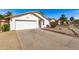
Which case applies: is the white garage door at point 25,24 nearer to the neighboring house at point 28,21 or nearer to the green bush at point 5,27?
the neighboring house at point 28,21

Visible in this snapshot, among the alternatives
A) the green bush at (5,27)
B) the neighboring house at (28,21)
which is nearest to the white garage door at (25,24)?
the neighboring house at (28,21)

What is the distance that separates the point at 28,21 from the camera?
2.36 meters

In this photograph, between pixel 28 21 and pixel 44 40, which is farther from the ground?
pixel 28 21

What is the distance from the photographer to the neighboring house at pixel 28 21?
2.33 meters

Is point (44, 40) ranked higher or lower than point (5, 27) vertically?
lower

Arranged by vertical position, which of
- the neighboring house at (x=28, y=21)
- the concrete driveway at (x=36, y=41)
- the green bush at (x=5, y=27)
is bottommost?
the concrete driveway at (x=36, y=41)

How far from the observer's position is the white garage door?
2332 millimetres

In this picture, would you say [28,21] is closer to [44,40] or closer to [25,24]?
[25,24]

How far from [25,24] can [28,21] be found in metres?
0.06

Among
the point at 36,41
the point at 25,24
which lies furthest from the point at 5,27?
the point at 36,41

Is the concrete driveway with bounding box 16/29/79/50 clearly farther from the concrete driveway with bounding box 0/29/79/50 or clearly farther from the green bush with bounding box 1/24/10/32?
the green bush with bounding box 1/24/10/32

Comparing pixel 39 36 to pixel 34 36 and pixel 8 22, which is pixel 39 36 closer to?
pixel 34 36

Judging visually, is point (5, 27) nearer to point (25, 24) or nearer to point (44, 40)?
point (25, 24)
